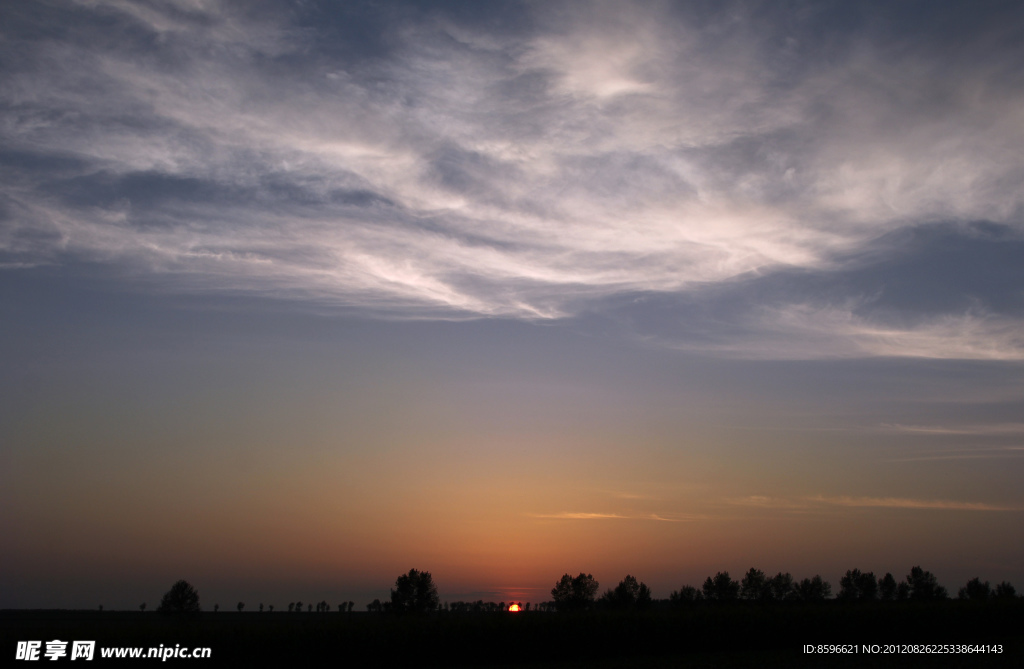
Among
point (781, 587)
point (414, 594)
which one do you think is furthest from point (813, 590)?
point (414, 594)

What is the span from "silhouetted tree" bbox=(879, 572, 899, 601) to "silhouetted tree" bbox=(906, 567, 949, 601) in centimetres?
403

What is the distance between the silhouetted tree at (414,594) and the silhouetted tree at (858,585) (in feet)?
369

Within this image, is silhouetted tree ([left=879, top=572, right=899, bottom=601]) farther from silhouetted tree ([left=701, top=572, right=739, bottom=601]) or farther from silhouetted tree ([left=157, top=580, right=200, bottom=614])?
silhouetted tree ([left=157, top=580, right=200, bottom=614])

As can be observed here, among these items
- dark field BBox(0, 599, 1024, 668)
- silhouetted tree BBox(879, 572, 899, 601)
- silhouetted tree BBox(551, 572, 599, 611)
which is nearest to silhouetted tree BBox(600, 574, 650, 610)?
silhouetted tree BBox(551, 572, 599, 611)

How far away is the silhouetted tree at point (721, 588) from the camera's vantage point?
18888 cm

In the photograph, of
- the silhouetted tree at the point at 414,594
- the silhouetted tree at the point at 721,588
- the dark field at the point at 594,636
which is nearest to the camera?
the dark field at the point at 594,636

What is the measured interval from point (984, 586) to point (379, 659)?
676 feet

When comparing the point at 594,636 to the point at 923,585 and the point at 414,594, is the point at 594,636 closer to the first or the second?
the point at 414,594

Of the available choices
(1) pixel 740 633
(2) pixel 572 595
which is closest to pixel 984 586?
(2) pixel 572 595

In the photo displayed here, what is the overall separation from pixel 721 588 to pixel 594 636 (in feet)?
493

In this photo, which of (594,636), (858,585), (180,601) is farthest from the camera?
(858,585)

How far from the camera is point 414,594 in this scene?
15425 centimetres

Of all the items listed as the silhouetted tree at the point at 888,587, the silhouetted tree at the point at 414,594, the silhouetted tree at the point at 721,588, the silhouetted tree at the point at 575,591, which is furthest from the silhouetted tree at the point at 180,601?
the silhouetted tree at the point at 888,587

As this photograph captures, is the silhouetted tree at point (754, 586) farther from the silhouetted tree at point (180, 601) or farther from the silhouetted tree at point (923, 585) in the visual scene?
→ the silhouetted tree at point (180, 601)
